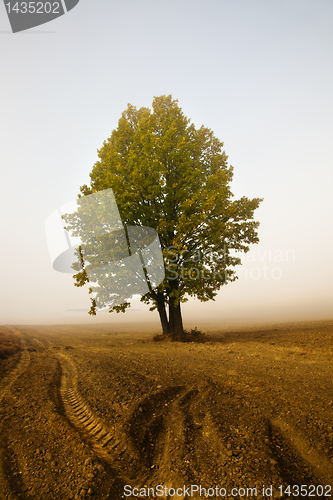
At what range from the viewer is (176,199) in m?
14.4

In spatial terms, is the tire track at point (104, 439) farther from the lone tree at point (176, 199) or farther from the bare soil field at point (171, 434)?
the lone tree at point (176, 199)

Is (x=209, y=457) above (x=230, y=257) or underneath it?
underneath

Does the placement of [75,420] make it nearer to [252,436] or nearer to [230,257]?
[252,436]

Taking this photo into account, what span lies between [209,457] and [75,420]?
3.00 m

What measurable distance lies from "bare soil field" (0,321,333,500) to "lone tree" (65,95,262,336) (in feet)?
22.4

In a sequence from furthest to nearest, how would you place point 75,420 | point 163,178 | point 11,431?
1. point 163,178
2. point 75,420
3. point 11,431

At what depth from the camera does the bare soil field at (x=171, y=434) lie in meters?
3.07

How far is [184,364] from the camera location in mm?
8344

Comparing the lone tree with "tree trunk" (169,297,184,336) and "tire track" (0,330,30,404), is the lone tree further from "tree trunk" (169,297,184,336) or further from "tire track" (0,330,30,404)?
"tire track" (0,330,30,404)

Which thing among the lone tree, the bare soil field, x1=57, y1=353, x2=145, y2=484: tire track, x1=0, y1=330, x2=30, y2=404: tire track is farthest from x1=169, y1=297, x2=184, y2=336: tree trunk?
x1=57, y1=353, x2=145, y2=484: tire track

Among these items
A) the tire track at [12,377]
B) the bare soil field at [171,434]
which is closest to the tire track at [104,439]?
the bare soil field at [171,434]

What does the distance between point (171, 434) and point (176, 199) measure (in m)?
12.2

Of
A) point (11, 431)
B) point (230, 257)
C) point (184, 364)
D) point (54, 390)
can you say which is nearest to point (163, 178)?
point (230, 257)

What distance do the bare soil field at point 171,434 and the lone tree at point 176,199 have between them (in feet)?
22.4
